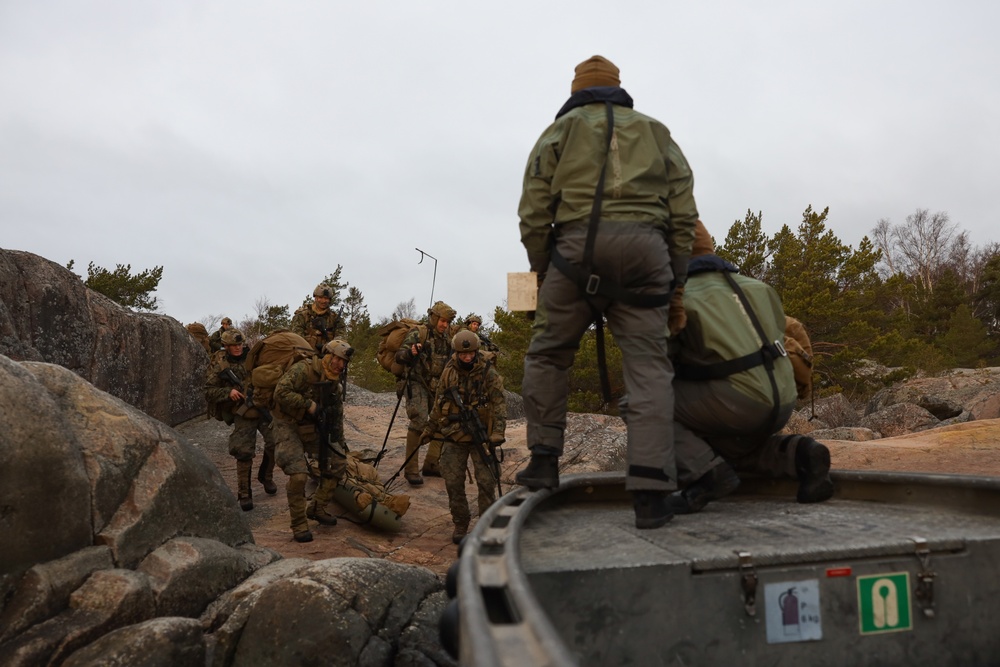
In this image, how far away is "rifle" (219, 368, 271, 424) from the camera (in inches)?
348

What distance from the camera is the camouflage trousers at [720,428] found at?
3221mm

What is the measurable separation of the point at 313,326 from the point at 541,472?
7.18 m

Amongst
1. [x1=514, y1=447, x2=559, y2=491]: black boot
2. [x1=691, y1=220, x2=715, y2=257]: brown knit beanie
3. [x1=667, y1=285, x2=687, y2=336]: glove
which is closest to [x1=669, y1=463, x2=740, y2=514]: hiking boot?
[x1=514, y1=447, x2=559, y2=491]: black boot

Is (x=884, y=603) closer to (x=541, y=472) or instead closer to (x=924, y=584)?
(x=924, y=584)

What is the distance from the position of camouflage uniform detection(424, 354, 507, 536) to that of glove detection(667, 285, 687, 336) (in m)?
4.51

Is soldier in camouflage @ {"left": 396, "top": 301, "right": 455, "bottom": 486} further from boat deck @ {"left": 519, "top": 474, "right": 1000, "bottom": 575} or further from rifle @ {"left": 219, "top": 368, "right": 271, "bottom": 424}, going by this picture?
boat deck @ {"left": 519, "top": 474, "right": 1000, "bottom": 575}

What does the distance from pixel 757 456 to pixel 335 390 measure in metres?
5.49

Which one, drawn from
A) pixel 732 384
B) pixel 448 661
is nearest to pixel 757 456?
pixel 732 384

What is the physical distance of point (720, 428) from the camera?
330 cm

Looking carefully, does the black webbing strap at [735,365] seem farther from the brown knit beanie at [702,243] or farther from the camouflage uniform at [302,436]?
the camouflage uniform at [302,436]

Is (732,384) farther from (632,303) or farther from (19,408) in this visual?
(19,408)

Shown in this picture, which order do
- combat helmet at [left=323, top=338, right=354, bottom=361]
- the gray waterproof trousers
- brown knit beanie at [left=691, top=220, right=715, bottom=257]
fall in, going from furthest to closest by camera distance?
1. combat helmet at [left=323, top=338, right=354, bottom=361]
2. brown knit beanie at [left=691, top=220, right=715, bottom=257]
3. the gray waterproof trousers

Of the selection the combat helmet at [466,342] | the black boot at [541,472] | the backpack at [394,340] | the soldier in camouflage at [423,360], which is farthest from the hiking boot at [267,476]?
the black boot at [541,472]

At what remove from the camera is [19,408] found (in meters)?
4.74
